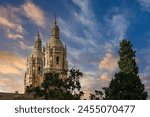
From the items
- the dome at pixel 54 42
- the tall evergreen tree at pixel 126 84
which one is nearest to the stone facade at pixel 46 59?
the dome at pixel 54 42

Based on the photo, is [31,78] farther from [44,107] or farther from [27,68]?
[44,107]

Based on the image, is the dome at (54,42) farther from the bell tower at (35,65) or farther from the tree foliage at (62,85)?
the tree foliage at (62,85)

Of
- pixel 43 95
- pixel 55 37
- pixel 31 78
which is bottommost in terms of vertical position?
pixel 43 95

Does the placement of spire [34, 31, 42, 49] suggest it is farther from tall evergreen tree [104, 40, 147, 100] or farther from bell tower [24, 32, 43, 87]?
tall evergreen tree [104, 40, 147, 100]

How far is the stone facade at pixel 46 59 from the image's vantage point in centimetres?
12394

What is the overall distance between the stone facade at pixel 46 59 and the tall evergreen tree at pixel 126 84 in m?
67.2

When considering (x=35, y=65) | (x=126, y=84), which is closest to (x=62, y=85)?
(x=126, y=84)

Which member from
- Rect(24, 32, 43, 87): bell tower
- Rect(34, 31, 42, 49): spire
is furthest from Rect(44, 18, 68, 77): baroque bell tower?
Rect(34, 31, 42, 49): spire

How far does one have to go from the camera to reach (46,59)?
127188mm

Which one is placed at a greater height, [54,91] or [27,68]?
[27,68]

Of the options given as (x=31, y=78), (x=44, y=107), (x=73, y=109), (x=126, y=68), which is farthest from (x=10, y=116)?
(x=31, y=78)

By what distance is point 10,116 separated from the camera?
504 centimetres

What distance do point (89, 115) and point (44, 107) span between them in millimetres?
601

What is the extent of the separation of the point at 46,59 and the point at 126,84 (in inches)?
3284
